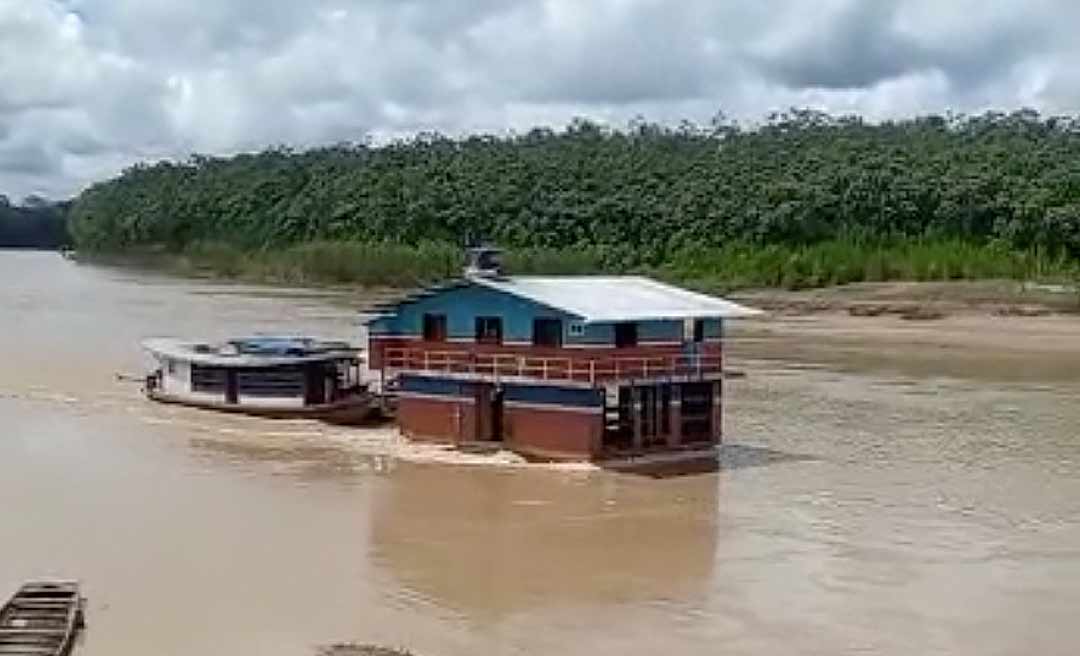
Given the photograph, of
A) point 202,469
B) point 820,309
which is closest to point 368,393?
point 202,469

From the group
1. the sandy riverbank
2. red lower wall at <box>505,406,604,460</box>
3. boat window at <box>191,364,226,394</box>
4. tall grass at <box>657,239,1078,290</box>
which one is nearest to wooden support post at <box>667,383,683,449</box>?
red lower wall at <box>505,406,604,460</box>

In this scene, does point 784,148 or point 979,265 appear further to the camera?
point 784,148

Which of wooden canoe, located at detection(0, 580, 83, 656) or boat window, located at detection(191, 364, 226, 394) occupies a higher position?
boat window, located at detection(191, 364, 226, 394)

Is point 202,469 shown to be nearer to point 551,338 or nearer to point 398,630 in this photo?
point 551,338

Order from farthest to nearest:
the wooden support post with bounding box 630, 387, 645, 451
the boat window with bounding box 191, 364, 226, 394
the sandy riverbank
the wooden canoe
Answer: the sandy riverbank < the boat window with bounding box 191, 364, 226, 394 < the wooden support post with bounding box 630, 387, 645, 451 < the wooden canoe

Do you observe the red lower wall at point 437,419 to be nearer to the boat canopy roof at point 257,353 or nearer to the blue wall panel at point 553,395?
the blue wall panel at point 553,395

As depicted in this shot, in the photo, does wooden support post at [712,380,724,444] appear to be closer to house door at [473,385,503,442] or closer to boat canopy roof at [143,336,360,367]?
house door at [473,385,503,442]
